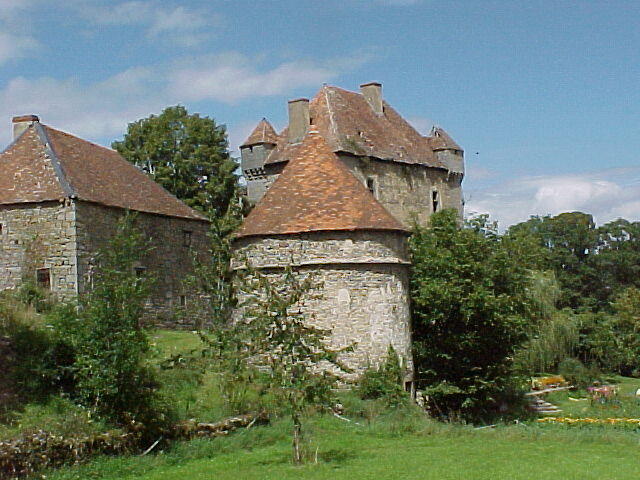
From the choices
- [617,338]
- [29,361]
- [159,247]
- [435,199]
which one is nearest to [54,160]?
[159,247]

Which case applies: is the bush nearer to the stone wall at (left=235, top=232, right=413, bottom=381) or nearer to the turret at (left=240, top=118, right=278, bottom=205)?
the turret at (left=240, top=118, right=278, bottom=205)

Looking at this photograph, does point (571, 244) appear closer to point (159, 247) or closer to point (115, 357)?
point (159, 247)

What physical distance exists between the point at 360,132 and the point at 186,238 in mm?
10313

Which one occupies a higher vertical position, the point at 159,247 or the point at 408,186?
the point at 408,186


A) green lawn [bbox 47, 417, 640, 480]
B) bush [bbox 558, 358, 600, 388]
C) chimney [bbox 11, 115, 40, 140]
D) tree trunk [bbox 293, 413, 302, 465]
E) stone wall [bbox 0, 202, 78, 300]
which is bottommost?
bush [bbox 558, 358, 600, 388]

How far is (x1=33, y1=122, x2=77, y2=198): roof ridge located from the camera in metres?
26.2

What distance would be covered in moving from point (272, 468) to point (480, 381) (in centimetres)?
1262

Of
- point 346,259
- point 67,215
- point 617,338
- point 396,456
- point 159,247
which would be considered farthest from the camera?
point 617,338

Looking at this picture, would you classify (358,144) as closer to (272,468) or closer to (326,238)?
(326,238)

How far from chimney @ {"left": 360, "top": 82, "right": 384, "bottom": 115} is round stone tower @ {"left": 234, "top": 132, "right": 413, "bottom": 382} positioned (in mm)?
16029

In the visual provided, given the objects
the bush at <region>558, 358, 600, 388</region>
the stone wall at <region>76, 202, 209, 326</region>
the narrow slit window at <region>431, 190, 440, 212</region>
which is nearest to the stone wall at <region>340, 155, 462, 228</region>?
the narrow slit window at <region>431, 190, 440, 212</region>

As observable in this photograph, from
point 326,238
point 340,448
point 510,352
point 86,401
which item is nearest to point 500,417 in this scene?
point 510,352

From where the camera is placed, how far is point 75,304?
63.4ft

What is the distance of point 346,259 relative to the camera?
958 inches
